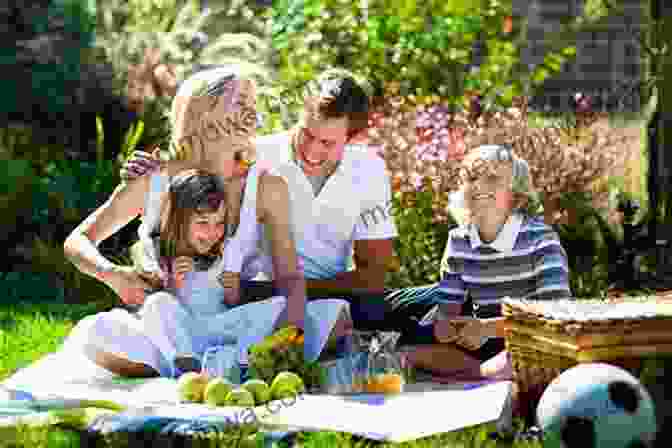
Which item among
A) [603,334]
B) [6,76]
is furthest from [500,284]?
[6,76]

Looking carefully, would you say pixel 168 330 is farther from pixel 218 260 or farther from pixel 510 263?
pixel 510 263

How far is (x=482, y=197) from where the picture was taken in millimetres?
5184

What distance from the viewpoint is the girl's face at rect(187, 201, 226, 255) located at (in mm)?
5070

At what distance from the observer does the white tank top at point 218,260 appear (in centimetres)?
517

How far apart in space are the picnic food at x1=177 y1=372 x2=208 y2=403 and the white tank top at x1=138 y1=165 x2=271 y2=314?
0.57 meters

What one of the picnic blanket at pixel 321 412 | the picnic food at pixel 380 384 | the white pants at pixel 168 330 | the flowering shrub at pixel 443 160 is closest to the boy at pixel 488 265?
the picnic blanket at pixel 321 412

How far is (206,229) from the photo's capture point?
201 inches

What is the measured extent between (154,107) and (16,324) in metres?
Answer: 2.96

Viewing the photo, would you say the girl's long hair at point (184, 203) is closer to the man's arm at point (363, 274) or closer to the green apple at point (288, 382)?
the man's arm at point (363, 274)

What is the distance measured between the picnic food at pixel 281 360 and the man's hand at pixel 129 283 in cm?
60

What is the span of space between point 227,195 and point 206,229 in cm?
23

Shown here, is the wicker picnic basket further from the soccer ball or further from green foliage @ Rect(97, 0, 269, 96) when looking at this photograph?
green foliage @ Rect(97, 0, 269, 96)

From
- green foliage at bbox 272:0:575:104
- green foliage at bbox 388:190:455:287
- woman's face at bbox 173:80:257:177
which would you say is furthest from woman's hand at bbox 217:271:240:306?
green foliage at bbox 272:0:575:104

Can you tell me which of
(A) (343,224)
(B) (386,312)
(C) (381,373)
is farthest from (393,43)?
(C) (381,373)
